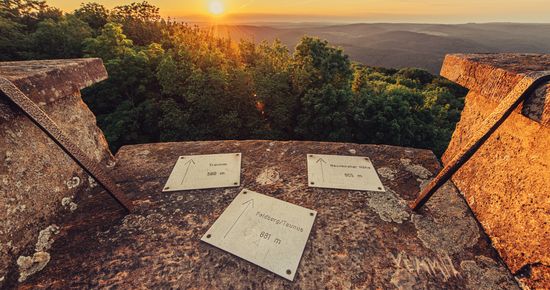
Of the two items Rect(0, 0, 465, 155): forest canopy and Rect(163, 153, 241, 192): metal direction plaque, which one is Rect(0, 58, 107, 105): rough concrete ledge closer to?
Rect(163, 153, 241, 192): metal direction plaque

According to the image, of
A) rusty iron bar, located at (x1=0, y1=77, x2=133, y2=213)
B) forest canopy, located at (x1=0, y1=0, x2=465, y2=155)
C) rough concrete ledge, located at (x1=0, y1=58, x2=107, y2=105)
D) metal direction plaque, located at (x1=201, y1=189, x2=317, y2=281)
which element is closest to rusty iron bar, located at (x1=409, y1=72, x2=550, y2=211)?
metal direction plaque, located at (x1=201, y1=189, x2=317, y2=281)

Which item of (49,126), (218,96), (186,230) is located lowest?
(218,96)

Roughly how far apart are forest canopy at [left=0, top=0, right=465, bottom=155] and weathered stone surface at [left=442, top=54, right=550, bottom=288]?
1057 centimetres

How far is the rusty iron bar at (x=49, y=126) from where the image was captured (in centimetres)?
140

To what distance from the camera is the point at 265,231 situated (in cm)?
180

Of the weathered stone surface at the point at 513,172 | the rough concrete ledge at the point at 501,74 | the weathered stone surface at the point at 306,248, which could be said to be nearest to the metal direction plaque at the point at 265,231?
the weathered stone surface at the point at 306,248

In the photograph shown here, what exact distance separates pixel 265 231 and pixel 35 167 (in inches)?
70.0

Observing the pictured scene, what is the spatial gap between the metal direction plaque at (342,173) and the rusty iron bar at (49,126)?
5.65ft

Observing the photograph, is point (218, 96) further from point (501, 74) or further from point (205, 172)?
point (501, 74)

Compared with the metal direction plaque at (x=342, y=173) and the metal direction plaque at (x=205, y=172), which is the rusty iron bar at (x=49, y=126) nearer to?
the metal direction plaque at (x=205, y=172)

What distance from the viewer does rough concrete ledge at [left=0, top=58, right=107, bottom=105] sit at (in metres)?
1.72

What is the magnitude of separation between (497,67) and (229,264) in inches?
95.5

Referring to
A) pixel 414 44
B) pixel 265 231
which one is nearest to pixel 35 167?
pixel 265 231

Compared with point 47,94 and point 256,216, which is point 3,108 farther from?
point 256,216
